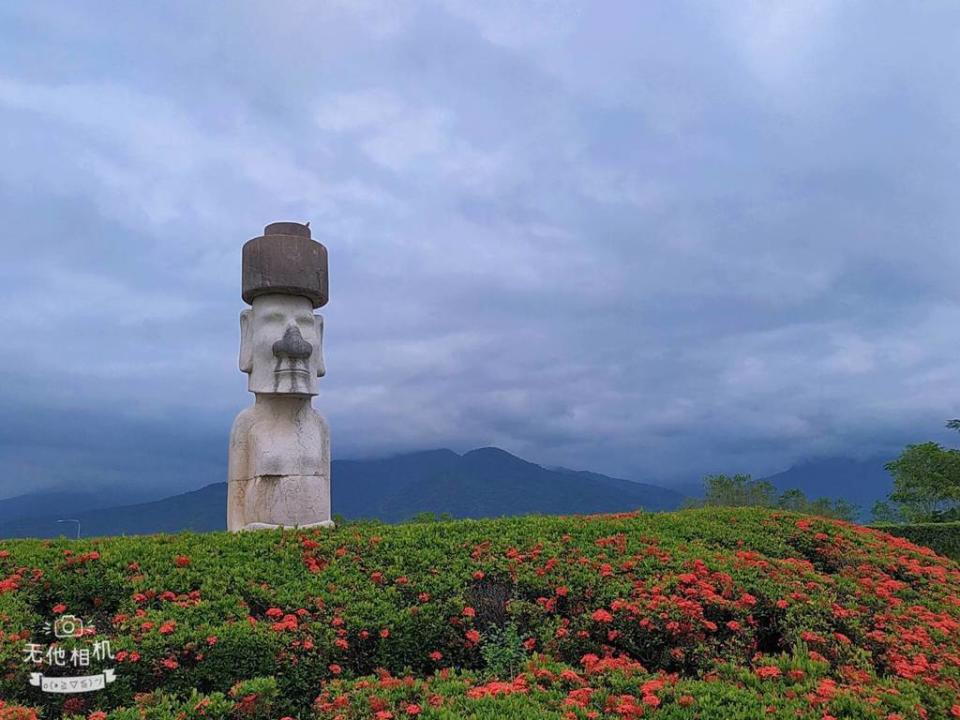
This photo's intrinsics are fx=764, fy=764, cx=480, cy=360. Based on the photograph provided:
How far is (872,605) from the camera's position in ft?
20.8

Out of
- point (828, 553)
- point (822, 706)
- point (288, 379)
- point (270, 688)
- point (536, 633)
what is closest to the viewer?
point (822, 706)

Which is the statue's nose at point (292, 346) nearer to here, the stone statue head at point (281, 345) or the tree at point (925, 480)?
the stone statue head at point (281, 345)

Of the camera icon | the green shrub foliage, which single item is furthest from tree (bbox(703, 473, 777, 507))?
the camera icon

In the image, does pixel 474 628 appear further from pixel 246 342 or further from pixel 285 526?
pixel 246 342

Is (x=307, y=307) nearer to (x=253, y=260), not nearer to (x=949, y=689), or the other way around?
(x=253, y=260)

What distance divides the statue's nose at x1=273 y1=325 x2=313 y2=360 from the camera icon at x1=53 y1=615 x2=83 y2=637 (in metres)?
3.58

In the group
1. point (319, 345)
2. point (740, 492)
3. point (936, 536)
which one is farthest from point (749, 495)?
point (319, 345)

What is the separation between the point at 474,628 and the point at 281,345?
393cm

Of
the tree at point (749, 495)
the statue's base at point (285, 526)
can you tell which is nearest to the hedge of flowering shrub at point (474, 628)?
the statue's base at point (285, 526)

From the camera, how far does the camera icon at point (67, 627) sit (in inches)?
207

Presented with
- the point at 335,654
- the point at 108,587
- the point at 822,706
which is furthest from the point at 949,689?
the point at 108,587

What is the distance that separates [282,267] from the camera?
8.52 metres

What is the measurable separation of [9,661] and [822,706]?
501cm

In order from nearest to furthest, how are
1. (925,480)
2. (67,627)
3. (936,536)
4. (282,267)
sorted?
(67,627)
(282,267)
(936,536)
(925,480)
